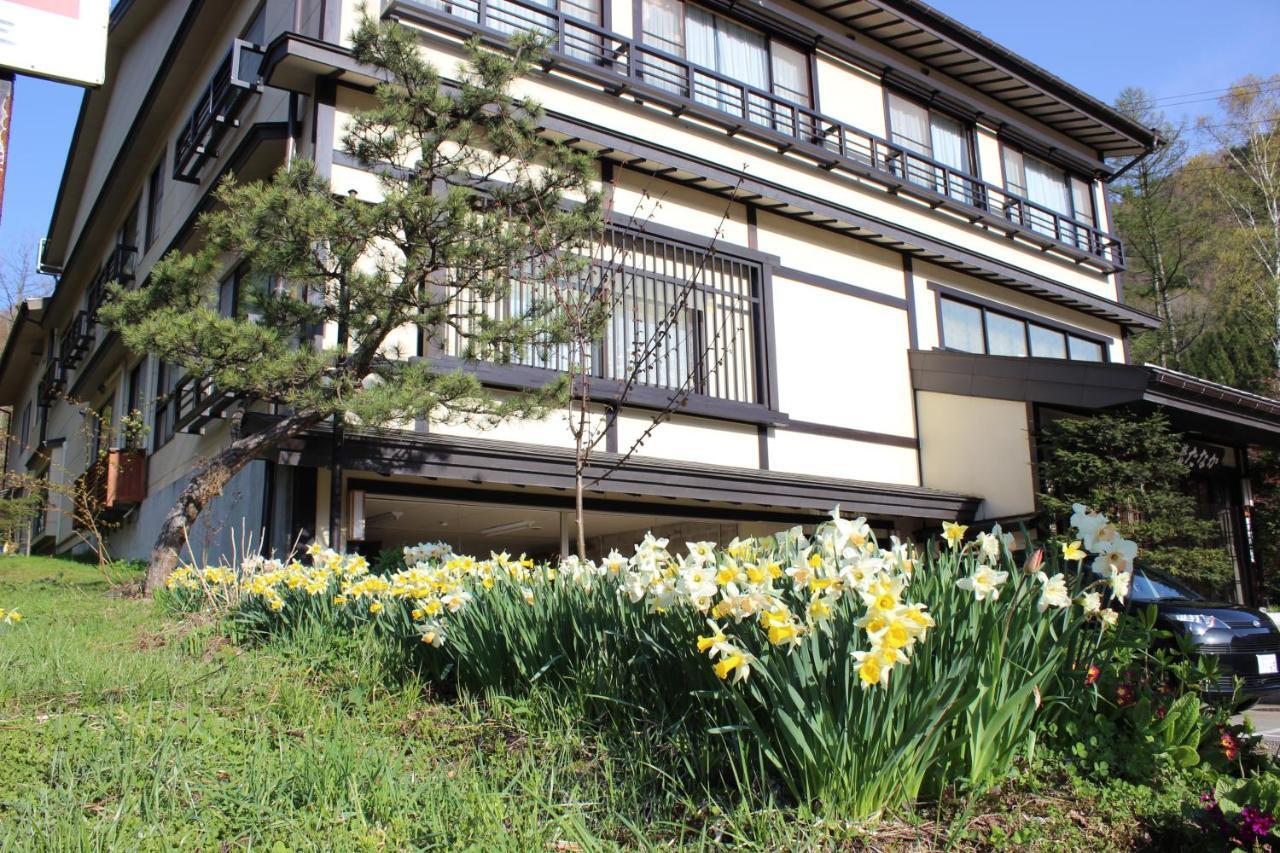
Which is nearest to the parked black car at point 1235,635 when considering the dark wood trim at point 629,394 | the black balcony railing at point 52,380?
the dark wood trim at point 629,394

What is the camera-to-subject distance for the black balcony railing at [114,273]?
54.5 ft

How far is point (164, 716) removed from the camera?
12.9 ft

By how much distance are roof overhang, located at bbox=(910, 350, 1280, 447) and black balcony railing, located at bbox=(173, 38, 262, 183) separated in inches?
348

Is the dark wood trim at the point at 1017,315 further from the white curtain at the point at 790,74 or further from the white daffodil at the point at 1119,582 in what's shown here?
the white daffodil at the point at 1119,582

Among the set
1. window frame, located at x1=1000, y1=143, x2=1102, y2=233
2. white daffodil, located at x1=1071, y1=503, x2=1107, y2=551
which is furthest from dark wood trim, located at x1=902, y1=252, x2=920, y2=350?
white daffodil, located at x1=1071, y1=503, x2=1107, y2=551

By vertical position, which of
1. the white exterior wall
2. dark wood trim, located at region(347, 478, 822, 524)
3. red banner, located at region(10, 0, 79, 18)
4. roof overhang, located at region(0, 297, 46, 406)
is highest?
roof overhang, located at region(0, 297, 46, 406)

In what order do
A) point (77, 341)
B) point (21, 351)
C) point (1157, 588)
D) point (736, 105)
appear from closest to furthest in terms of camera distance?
point (1157, 588)
point (736, 105)
point (77, 341)
point (21, 351)

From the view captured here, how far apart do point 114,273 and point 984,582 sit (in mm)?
17723

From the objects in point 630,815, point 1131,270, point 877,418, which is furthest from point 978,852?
point 1131,270

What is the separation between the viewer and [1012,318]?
50.3 ft

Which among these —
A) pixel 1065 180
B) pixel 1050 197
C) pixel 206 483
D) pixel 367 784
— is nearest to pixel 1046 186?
pixel 1050 197

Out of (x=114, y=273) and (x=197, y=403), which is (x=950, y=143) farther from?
(x=114, y=273)

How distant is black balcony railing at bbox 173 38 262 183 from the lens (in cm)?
1052

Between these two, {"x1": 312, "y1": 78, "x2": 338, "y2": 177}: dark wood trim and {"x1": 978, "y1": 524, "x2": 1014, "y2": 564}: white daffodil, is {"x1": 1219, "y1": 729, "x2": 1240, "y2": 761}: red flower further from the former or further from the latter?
{"x1": 312, "y1": 78, "x2": 338, "y2": 177}: dark wood trim
